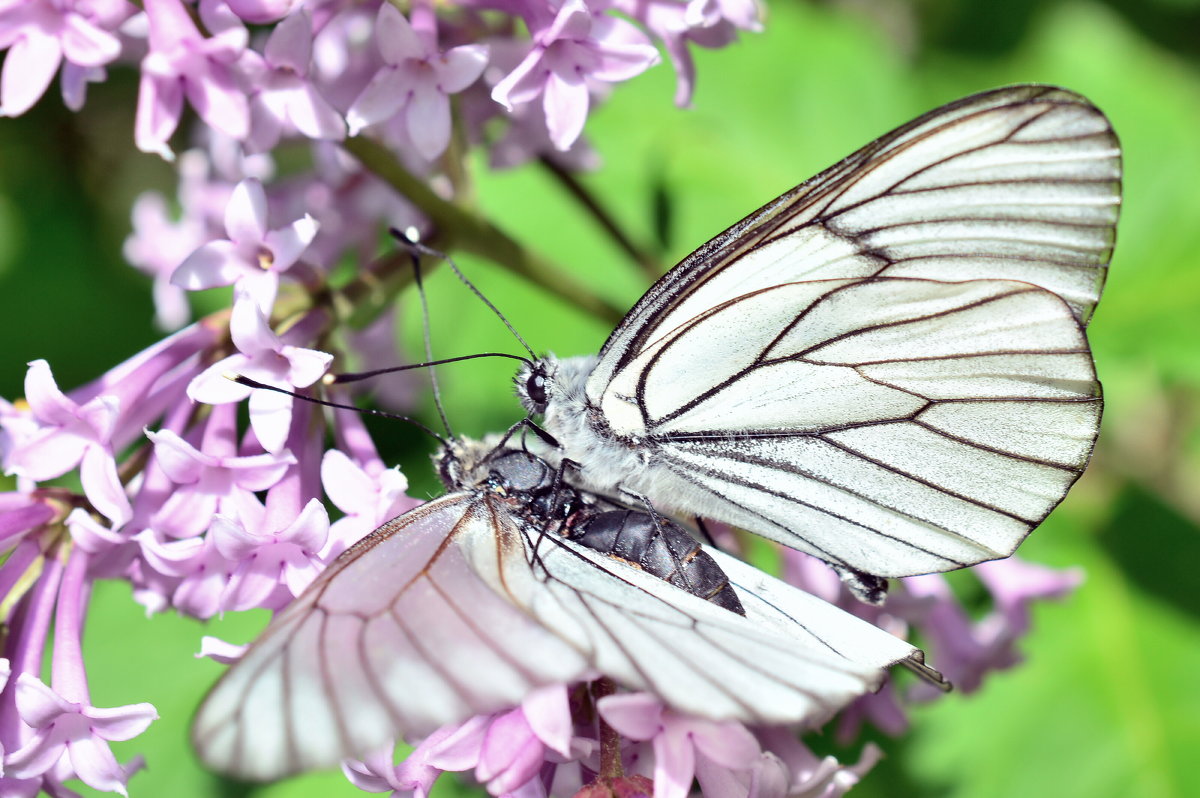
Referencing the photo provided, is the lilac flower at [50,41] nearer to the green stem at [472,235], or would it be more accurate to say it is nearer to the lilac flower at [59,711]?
the green stem at [472,235]

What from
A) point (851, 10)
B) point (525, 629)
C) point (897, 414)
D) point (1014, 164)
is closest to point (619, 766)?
point (525, 629)

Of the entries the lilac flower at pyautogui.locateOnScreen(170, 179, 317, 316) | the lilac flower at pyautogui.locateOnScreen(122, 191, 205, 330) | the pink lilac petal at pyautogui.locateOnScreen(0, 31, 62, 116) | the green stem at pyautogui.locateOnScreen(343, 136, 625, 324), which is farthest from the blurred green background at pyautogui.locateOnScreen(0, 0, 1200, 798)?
the pink lilac petal at pyautogui.locateOnScreen(0, 31, 62, 116)

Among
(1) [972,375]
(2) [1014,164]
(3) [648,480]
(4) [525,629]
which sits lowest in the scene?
(3) [648,480]

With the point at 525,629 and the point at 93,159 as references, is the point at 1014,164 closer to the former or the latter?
the point at 525,629

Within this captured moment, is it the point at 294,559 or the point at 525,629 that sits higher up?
the point at 525,629

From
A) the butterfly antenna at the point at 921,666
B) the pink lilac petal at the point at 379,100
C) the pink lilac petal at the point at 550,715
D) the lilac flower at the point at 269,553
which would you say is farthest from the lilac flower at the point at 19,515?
the butterfly antenna at the point at 921,666

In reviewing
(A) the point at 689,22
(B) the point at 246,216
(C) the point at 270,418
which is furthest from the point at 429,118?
(C) the point at 270,418
